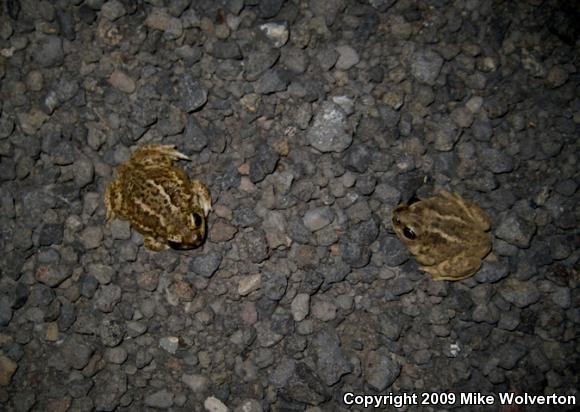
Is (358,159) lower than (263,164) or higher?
higher

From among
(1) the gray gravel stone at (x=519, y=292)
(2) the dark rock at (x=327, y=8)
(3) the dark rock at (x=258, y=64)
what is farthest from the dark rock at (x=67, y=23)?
(1) the gray gravel stone at (x=519, y=292)

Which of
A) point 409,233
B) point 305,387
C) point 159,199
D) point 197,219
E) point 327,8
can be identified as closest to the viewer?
point 159,199

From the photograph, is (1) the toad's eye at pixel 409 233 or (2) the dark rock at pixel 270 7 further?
(2) the dark rock at pixel 270 7

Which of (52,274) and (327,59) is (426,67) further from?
(52,274)

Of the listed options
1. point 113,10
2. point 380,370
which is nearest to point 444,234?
point 380,370

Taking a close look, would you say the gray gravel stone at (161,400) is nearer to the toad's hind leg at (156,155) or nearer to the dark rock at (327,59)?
the toad's hind leg at (156,155)

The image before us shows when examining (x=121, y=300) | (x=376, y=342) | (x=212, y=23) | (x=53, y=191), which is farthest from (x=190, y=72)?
(x=376, y=342)
